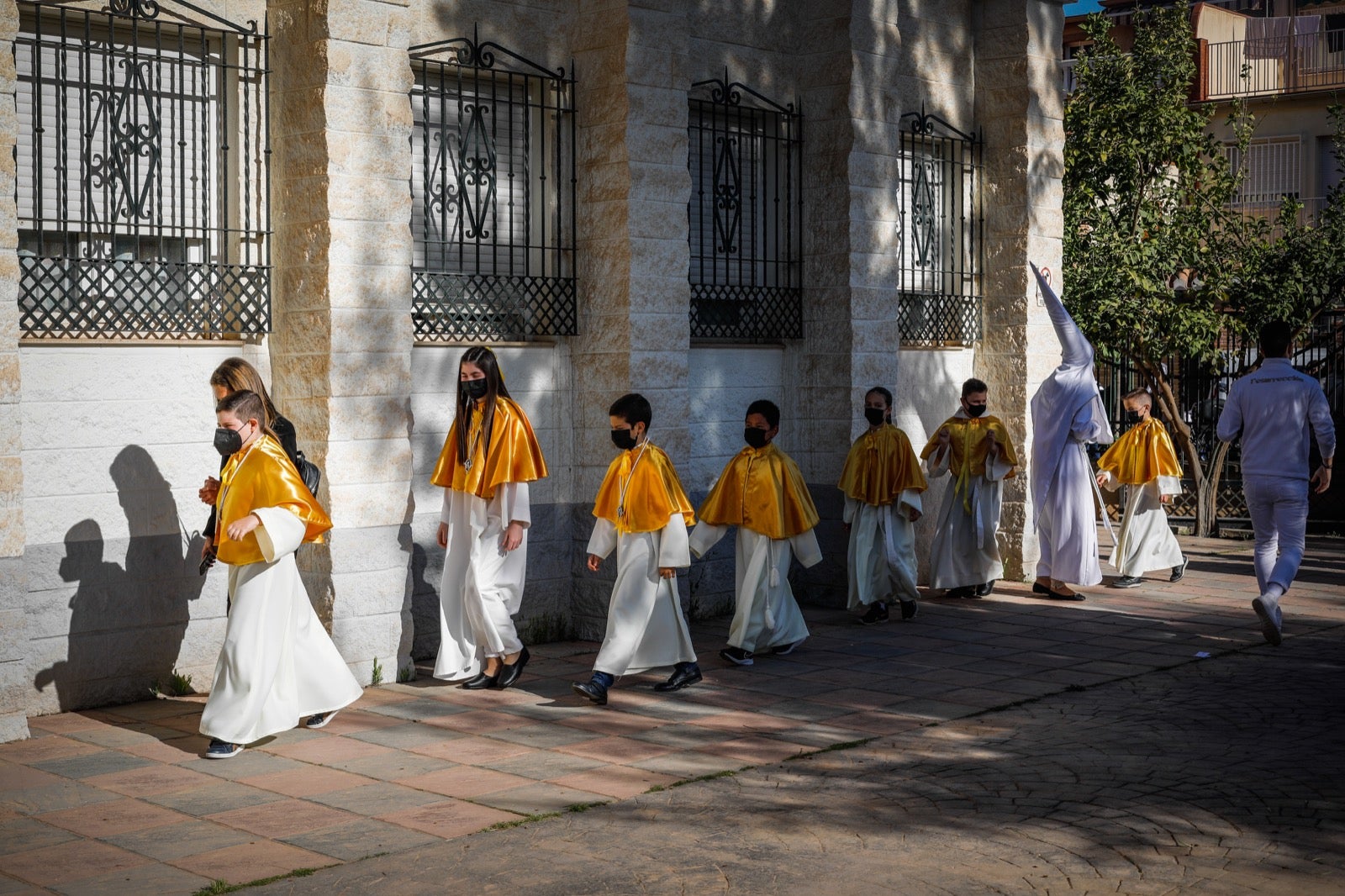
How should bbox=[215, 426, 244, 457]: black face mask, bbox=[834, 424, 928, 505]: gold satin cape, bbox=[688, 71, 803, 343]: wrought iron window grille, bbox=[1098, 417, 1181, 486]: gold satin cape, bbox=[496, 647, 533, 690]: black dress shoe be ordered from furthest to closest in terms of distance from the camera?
bbox=[1098, 417, 1181, 486]: gold satin cape, bbox=[688, 71, 803, 343]: wrought iron window grille, bbox=[834, 424, 928, 505]: gold satin cape, bbox=[496, 647, 533, 690]: black dress shoe, bbox=[215, 426, 244, 457]: black face mask

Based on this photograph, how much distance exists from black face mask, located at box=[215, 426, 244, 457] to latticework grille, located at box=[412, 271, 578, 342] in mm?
2521

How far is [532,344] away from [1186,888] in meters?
6.42

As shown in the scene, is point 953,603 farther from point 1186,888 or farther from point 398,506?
point 1186,888

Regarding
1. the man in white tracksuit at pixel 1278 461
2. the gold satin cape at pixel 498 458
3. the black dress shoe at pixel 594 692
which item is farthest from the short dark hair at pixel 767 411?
the man in white tracksuit at pixel 1278 461

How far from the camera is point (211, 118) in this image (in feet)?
29.4

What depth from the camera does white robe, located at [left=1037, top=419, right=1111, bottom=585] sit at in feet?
41.0

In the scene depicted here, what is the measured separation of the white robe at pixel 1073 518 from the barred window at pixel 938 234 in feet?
5.63

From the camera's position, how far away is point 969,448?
40.4ft

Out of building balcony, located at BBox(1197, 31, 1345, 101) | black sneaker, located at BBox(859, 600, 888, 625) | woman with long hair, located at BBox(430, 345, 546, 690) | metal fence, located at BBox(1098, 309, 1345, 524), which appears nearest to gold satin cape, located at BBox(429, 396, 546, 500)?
woman with long hair, located at BBox(430, 345, 546, 690)

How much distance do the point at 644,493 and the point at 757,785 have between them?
2274 millimetres

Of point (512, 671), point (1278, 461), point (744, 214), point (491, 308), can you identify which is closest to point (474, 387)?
point (491, 308)

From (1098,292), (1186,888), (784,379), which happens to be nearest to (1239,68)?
(1098,292)

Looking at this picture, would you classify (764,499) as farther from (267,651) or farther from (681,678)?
(267,651)

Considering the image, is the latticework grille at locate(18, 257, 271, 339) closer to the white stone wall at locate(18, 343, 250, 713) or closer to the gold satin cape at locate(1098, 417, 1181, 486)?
the white stone wall at locate(18, 343, 250, 713)
